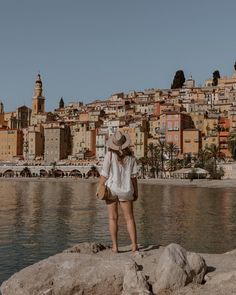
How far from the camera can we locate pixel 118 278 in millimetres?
7582

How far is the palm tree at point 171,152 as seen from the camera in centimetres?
11262

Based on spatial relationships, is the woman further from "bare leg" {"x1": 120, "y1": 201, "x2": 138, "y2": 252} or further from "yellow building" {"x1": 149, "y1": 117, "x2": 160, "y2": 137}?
"yellow building" {"x1": 149, "y1": 117, "x2": 160, "y2": 137}

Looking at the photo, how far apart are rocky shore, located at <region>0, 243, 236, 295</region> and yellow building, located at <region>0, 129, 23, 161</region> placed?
147 m

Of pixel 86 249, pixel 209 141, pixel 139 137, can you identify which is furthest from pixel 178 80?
pixel 86 249

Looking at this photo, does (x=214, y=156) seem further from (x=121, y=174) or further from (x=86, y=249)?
(x=121, y=174)

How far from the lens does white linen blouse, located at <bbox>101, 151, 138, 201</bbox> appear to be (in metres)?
9.11

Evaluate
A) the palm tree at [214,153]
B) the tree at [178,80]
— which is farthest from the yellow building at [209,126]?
the tree at [178,80]

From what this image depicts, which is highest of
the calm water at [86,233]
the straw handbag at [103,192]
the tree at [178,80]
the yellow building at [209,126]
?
the tree at [178,80]

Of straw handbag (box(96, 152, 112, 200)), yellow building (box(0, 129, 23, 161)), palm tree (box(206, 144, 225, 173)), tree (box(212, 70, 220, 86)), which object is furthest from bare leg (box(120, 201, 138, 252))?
tree (box(212, 70, 220, 86))

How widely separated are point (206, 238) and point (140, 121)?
112 meters

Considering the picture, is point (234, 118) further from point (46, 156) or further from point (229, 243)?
point (229, 243)

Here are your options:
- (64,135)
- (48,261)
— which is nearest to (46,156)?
(64,135)

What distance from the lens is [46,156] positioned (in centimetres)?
14500

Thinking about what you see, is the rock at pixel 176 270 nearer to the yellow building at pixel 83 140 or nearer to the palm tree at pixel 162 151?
the palm tree at pixel 162 151
